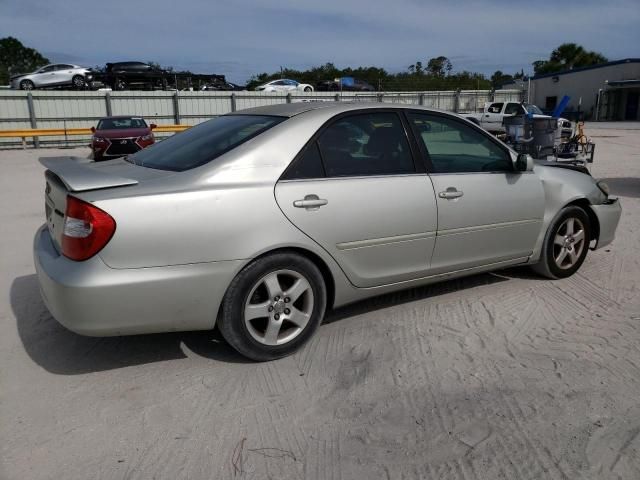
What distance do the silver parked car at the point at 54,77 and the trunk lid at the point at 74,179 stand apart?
2683 centimetres

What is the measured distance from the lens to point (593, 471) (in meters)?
2.41

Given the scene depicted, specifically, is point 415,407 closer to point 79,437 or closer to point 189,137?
point 79,437

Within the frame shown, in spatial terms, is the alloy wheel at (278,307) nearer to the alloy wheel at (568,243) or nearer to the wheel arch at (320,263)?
the wheel arch at (320,263)

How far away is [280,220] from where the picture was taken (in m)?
3.27

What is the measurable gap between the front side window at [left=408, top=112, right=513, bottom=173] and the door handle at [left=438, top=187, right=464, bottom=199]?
0.16 metres

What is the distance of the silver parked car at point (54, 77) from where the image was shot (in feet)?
87.6

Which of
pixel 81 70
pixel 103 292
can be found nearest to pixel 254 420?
pixel 103 292

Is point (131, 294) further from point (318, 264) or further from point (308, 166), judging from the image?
point (308, 166)

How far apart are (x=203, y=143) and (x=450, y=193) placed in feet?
5.92

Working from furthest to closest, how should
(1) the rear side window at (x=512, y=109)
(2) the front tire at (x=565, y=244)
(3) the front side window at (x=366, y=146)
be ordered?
1. (1) the rear side window at (x=512, y=109)
2. (2) the front tire at (x=565, y=244)
3. (3) the front side window at (x=366, y=146)

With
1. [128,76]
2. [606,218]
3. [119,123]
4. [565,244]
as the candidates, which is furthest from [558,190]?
[128,76]

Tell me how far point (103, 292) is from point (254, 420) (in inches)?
41.1

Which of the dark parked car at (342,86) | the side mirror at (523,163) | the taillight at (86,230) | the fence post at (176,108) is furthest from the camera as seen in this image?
the dark parked car at (342,86)

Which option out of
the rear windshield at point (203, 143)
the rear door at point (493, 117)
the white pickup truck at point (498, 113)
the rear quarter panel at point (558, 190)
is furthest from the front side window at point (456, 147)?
the rear door at point (493, 117)
